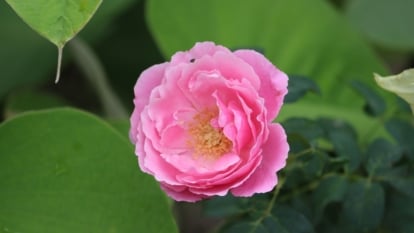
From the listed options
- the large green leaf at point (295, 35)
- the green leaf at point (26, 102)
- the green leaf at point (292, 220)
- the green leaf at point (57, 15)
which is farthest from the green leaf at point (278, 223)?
the green leaf at point (26, 102)

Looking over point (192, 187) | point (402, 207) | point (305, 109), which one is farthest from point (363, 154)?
point (192, 187)

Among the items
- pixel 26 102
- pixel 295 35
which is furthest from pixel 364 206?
pixel 26 102

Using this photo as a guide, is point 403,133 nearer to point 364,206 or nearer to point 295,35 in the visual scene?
point 364,206

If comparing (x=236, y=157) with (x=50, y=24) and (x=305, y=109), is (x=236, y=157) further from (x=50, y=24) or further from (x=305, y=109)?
(x=305, y=109)

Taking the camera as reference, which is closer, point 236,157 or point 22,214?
point 236,157

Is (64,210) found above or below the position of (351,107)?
above

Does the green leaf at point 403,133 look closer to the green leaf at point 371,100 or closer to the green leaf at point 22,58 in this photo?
the green leaf at point 371,100
